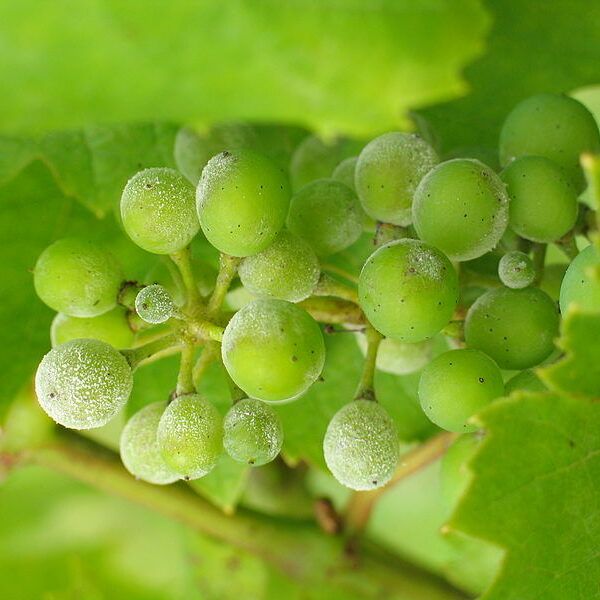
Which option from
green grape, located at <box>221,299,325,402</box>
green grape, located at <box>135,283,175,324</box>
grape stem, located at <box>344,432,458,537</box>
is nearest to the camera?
green grape, located at <box>221,299,325,402</box>

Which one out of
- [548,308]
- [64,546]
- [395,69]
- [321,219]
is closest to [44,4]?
[395,69]

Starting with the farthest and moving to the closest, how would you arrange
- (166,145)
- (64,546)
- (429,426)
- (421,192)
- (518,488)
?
(64,546) < (429,426) < (166,145) < (421,192) < (518,488)

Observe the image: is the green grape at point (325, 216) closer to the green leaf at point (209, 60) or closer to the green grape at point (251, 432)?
the green grape at point (251, 432)

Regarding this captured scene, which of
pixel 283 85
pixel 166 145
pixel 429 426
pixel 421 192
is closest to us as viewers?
A: pixel 283 85

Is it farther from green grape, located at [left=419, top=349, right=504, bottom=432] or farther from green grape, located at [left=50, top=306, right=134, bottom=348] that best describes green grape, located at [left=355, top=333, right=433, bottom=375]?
green grape, located at [left=50, top=306, right=134, bottom=348]

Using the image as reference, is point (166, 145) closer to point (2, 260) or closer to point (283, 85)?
point (2, 260)

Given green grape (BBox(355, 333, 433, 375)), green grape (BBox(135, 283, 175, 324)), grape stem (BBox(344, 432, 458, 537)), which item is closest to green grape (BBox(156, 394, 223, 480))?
green grape (BBox(135, 283, 175, 324))

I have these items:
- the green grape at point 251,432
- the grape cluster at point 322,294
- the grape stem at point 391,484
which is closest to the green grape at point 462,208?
the grape cluster at point 322,294
